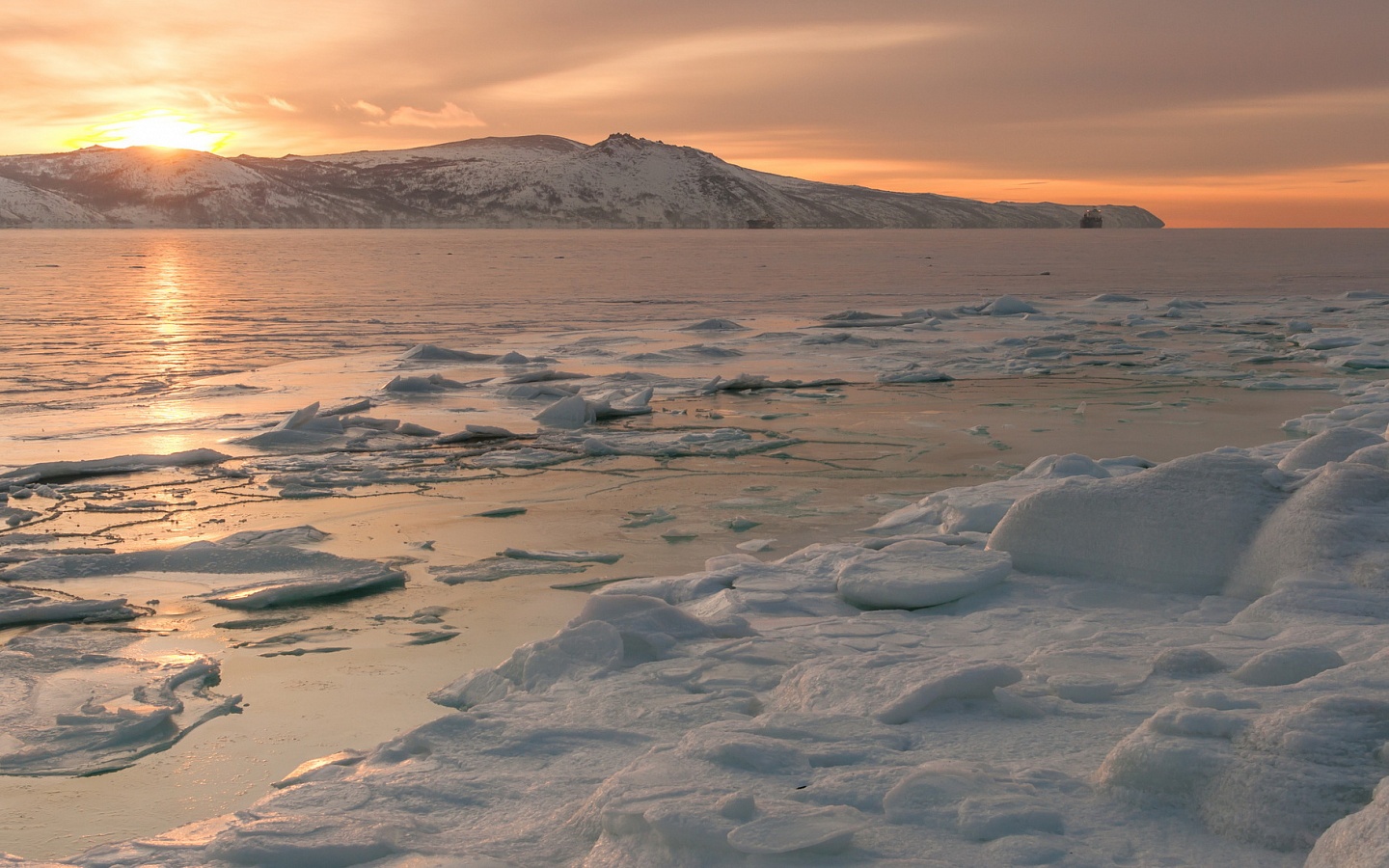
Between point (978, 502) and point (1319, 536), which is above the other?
point (1319, 536)

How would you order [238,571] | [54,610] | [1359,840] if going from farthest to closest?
1. [238,571]
2. [54,610]
3. [1359,840]

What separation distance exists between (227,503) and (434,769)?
12.8 feet

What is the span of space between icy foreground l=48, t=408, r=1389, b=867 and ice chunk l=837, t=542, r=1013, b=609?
0.6 inches

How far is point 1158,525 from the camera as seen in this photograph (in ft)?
15.4

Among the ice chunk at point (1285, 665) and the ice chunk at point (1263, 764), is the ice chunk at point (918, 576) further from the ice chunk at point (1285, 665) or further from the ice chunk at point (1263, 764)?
the ice chunk at point (1263, 764)

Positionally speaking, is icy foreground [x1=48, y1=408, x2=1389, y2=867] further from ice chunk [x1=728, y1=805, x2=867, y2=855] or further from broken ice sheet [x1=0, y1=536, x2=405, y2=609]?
broken ice sheet [x1=0, y1=536, x2=405, y2=609]

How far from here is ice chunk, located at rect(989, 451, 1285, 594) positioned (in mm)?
4629

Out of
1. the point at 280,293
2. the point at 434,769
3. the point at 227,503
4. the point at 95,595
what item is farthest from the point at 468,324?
the point at 434,769

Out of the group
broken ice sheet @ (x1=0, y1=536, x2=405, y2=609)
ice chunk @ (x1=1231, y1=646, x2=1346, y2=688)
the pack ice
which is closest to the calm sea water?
broken ice sheet @ (x1=0, y1=536, x2=405, y2=609)

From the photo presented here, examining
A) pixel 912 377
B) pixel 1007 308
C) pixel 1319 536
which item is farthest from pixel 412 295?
pixel 1319 536

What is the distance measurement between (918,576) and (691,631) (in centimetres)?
107

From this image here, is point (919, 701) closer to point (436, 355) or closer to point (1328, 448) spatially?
point (1328, 448)

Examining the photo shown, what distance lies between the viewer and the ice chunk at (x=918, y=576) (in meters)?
4.62

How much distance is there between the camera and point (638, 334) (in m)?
17.2
